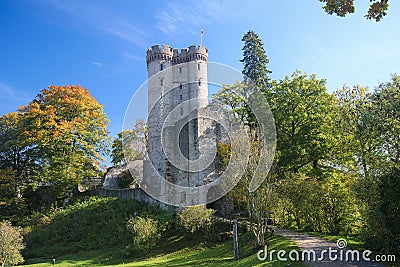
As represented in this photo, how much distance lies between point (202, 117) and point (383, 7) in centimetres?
1846

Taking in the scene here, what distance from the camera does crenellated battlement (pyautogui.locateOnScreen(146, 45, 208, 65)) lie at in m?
26.9

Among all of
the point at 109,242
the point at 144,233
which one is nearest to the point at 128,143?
the point at 109,242

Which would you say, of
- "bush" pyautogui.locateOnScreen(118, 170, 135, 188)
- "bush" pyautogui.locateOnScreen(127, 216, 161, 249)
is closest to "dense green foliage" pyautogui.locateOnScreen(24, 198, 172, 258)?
"bush" pyautogui.locateOnScreen(127, 216, 161, 249)

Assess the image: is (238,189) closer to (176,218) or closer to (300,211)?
(300,211)

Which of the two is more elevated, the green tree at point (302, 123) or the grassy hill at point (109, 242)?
the green tree at point (302, 123)

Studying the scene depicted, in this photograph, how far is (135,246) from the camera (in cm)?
1798

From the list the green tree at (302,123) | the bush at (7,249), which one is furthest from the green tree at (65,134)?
the green tree at (302,123)

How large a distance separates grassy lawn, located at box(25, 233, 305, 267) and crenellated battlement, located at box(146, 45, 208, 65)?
15.8 meters

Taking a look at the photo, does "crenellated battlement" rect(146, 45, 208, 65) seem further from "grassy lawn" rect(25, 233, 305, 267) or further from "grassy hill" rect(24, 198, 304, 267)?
"grassy lawn" rect(25, 233, 305, 267)

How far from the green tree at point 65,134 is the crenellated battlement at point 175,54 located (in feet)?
24.6

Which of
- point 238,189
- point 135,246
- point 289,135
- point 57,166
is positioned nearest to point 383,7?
point 238,189

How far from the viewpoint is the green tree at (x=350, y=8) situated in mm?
6152

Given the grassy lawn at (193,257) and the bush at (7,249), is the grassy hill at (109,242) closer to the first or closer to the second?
the grassy lawn at (193,257)

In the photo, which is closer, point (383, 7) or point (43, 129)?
point (383, 7)
